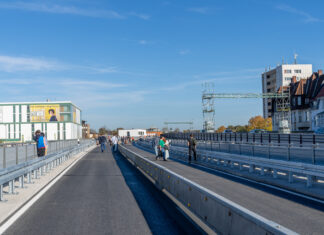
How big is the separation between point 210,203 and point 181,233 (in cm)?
76

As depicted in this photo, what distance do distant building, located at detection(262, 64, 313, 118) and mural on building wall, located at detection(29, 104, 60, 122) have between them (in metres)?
62.6

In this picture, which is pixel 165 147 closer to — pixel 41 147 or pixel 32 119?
pixel 41 147

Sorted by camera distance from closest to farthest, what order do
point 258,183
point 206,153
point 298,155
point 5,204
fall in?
point 5,204 → point 258,183 → point 298,155 → point 206,153

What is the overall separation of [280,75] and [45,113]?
73526 mm

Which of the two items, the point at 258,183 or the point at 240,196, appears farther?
the point at 258,183

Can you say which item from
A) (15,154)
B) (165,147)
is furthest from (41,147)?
(165,147)

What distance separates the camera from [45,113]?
105188 millimetres

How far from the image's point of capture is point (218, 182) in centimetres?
1522

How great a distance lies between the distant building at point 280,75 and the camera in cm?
12875

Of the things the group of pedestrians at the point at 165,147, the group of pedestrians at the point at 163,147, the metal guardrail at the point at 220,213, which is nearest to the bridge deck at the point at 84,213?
the metal guardrail at the point at 220,213

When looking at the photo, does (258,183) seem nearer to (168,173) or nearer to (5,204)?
(168,173)

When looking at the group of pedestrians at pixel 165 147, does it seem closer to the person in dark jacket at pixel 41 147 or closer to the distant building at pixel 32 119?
the person in dark jacket at pixel 41 147

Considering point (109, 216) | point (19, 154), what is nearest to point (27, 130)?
point (19, 154)

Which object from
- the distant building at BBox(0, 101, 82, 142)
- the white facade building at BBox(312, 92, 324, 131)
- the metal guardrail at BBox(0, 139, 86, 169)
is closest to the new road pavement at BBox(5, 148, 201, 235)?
the metal guardrail at BBox(0, 139, 86, 169)
